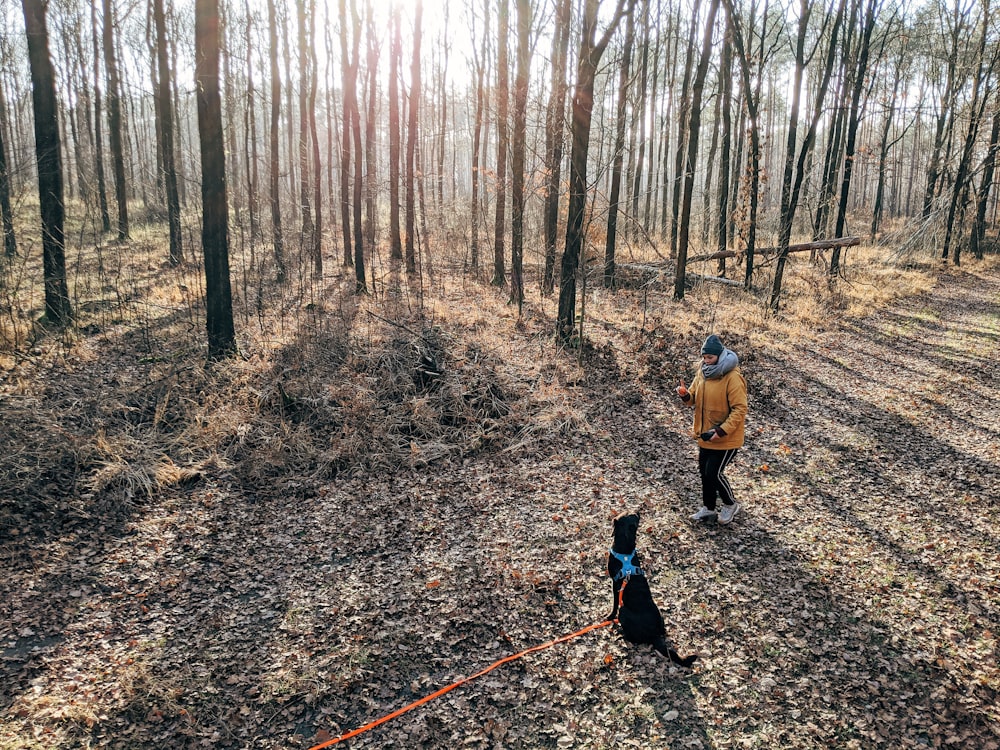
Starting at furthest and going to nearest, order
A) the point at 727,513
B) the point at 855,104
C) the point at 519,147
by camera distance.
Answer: the point at 855,104 → the point at 519,147 → the point at 727,513

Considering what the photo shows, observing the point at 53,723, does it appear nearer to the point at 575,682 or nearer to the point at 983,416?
the point at 575,682

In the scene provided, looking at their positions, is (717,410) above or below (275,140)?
below

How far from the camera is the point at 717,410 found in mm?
5395

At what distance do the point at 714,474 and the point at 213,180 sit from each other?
857 centimetres

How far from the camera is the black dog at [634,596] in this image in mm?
3992

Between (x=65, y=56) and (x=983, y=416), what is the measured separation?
37.7m

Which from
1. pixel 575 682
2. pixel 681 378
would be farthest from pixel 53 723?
pixel 681 378

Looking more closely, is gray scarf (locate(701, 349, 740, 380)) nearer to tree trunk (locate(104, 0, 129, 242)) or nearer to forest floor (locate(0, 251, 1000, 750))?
forest floor (locate(0, 251, 1000, 750))

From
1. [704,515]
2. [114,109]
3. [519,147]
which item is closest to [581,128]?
[519,147]

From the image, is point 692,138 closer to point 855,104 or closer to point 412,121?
point 855,104

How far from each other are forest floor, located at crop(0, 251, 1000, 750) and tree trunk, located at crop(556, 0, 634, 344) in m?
2.14

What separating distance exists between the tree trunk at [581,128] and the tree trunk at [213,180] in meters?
5.81

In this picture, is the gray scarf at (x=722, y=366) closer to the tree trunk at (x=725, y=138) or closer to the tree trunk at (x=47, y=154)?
the tree trunk at (x=47, y=154)

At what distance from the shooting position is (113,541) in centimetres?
536
